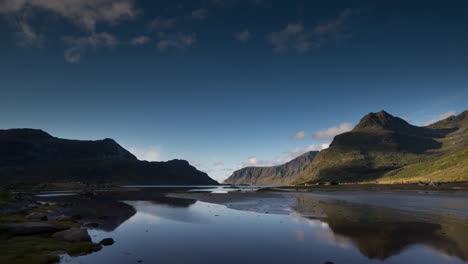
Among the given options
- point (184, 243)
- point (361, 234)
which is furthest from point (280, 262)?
point (361, 234)

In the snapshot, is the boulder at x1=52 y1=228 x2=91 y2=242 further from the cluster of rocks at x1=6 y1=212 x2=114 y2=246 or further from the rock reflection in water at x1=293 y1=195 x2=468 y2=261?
the rock reflection in water at x1=293 y1=195 x2=468 y2=261

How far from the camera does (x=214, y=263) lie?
22609 mm

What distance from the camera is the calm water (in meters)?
23.9

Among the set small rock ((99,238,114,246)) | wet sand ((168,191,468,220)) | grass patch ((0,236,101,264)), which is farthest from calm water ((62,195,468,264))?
wet sand ((168,191,468,220))

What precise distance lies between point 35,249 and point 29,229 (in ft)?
29.3

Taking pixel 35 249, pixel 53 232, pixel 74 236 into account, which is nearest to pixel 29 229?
pixel 53 232

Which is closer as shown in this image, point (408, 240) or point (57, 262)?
point (57, 262)

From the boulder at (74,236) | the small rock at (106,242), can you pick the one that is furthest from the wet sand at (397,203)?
the boulder at (74,236)

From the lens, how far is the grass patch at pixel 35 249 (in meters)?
21.8

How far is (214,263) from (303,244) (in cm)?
1028

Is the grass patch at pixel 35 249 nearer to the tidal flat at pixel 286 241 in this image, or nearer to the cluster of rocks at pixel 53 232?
the tidal flat at pixel 286 241

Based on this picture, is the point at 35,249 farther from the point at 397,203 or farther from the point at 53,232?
the point at 397,203

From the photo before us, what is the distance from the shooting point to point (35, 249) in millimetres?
24625

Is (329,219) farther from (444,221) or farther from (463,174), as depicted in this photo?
(463,174)
